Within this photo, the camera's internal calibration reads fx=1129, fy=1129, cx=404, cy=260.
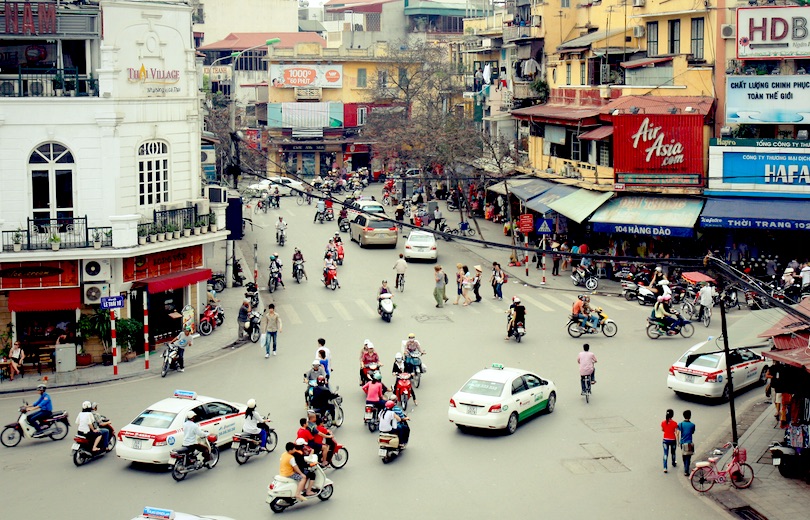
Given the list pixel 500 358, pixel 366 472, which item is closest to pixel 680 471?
pixel 366 472

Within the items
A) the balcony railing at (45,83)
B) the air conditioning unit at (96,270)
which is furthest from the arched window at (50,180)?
the balcony railing at (45,83)

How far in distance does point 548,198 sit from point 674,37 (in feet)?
28.6

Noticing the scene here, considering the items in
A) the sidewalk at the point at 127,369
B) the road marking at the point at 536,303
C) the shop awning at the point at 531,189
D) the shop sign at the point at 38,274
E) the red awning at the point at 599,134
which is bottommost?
the sidewalk at the point at 127,369

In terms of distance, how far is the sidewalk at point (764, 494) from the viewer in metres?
19.5

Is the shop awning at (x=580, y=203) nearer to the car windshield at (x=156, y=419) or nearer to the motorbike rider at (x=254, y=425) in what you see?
the motorbike rider at (x=254, y=425)

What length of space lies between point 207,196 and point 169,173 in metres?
3.52

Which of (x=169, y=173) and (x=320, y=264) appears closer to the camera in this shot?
(x=169, y=173)

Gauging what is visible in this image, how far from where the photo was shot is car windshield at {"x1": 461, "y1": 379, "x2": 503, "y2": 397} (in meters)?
24.1

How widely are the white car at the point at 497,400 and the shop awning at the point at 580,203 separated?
20.3 metres

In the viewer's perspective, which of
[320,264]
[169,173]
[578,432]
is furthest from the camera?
[320,264]

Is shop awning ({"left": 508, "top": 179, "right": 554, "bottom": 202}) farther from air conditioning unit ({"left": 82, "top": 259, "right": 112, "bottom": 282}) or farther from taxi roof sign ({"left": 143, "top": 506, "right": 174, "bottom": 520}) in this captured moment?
taxi roof sign ({"left": 143, "top": 506, "right": 174, "bottom": 520})

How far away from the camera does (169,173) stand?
1344 inches

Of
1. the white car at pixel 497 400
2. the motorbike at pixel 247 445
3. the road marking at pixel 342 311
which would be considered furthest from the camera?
the road marking at pixel 342 311

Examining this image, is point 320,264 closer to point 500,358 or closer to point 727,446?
point 500,358
